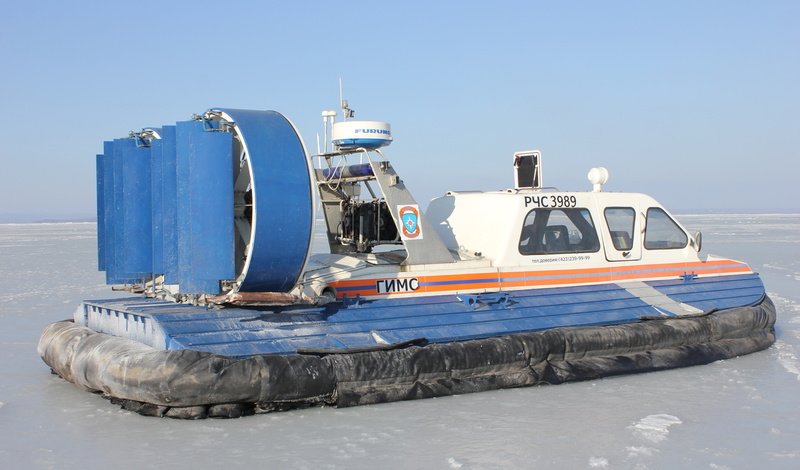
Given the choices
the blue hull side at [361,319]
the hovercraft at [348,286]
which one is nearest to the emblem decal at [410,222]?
the hovercraft at [348,286]

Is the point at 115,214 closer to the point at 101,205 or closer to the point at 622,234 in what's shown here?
the point at 101,205

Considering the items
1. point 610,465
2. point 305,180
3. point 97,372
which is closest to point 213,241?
point 305,180

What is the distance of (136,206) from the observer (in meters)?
7.16

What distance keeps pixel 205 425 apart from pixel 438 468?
1884 mm

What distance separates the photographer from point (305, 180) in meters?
6.57

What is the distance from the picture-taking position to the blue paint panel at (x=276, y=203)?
6.35 meters

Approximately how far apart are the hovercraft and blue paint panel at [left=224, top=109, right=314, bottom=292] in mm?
17

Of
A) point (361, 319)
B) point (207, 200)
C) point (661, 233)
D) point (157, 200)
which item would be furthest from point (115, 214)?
point (661, 233)

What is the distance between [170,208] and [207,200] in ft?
1.40

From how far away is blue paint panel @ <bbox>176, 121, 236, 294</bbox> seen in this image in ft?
21.1

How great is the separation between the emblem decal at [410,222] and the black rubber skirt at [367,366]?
4.00 feet

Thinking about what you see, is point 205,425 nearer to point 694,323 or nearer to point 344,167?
point 344,167

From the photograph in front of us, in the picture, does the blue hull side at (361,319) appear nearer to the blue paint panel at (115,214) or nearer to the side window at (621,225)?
the blue paint panel at (115,214)

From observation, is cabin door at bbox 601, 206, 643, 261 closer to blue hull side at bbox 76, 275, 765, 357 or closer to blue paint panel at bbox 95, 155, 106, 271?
blue hull side at bbox 76, 275, 765, 357
